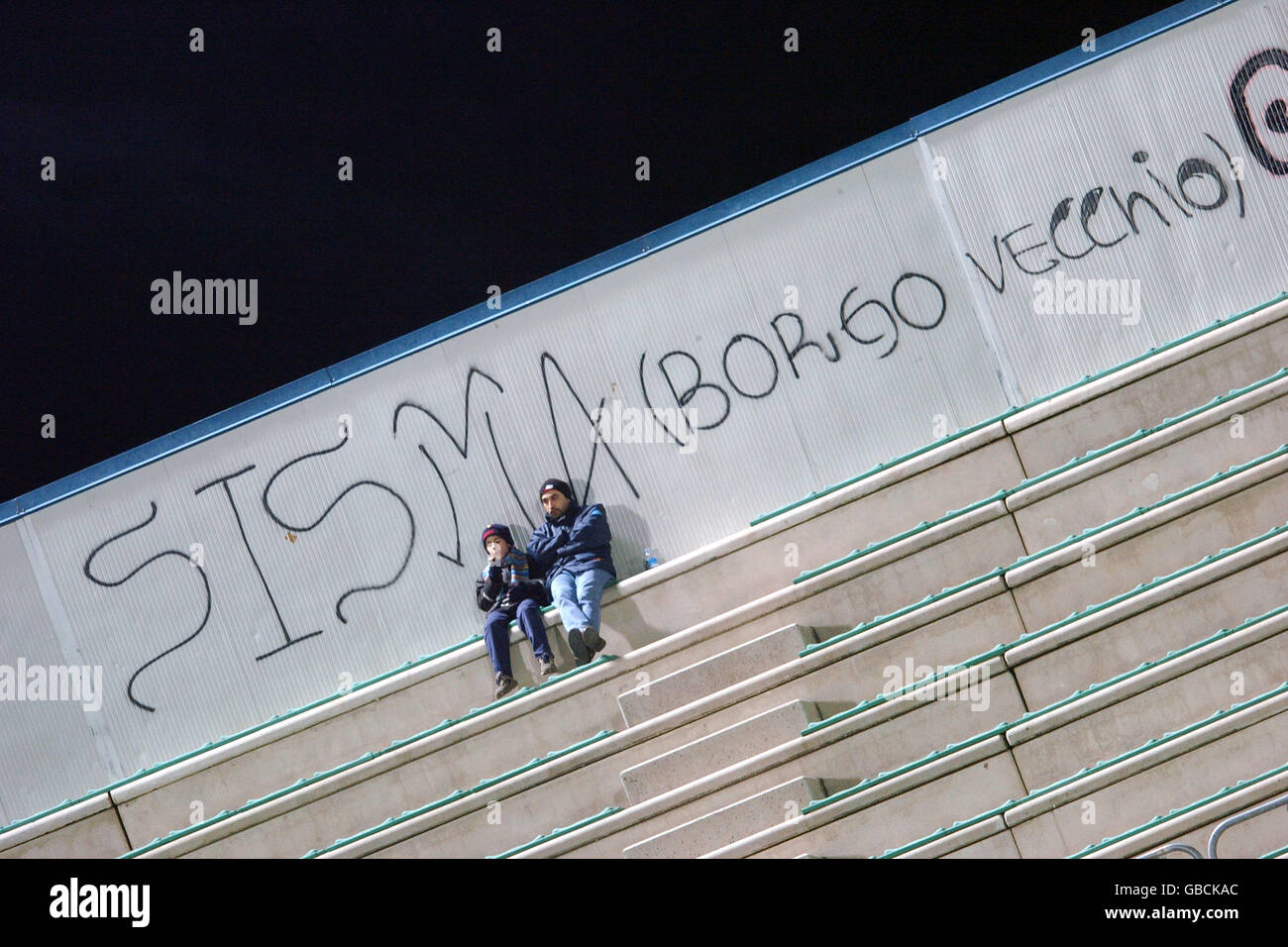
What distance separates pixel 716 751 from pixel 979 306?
430 cm

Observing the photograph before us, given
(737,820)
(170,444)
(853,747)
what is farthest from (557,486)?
(170,444)

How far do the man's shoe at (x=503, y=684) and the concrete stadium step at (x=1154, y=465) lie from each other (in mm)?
4303

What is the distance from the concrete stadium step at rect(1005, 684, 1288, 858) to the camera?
9148 millimetres

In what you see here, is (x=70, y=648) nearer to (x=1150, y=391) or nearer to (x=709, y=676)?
(x=709, y=676)

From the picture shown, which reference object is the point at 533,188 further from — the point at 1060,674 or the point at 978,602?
the point at 1060,674

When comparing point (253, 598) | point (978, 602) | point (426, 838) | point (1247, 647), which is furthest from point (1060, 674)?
point (253, 598)

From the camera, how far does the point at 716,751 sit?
374 inches

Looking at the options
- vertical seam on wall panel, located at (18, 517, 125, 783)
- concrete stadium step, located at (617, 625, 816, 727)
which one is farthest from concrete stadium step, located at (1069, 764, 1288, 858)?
vertical seam on wall panel, located at (18, 517, 125, 783)

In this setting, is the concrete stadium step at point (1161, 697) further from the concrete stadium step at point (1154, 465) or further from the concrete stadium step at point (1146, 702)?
the concrete stadium step at point (1154, 465)

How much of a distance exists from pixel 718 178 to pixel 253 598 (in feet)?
19.5

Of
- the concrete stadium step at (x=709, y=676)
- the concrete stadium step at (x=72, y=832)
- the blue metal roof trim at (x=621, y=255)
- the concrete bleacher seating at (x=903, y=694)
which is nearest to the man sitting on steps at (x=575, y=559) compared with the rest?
the concrete bleacher seating at (x=903, y=694)

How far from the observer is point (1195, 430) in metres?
9.82

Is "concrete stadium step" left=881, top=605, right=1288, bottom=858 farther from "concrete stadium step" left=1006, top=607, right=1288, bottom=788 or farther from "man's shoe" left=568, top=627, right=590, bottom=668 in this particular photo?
"man's shoe" left=568, top=627, right=590, bottom=668

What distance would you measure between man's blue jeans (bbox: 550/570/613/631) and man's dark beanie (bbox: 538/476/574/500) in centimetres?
70
